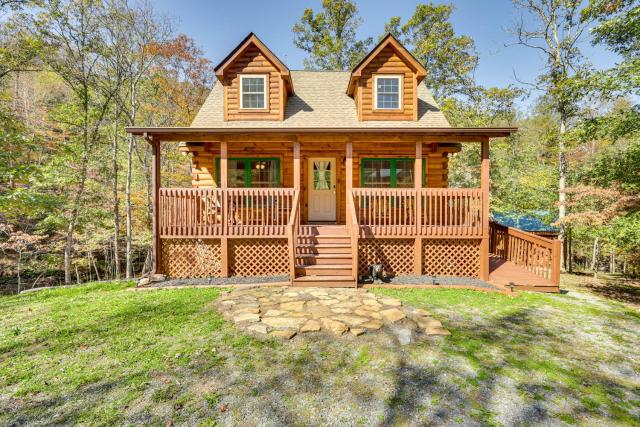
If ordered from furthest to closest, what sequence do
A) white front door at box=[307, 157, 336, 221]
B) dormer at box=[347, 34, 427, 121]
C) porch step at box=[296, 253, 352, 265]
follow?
1. white front door at box=[307, 157, 336, 221]
2. dormer at box=[347, 34, 427, 121]
3. porch step at box=[296, 253, 352, 265]

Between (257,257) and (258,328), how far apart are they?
3622 mm

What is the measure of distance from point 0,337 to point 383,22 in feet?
83.6

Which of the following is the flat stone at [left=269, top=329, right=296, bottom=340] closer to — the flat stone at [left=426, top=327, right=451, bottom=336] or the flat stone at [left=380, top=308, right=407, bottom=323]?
the flat stone at [left=380, top=308, right=407, bottom=323]

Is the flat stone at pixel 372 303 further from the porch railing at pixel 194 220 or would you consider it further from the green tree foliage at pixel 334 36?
the green tree foliage at pixel 334 36

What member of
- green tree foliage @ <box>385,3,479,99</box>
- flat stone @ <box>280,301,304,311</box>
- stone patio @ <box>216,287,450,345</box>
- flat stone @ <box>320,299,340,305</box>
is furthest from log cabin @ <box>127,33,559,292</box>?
green tree foliage @ <box>385,3,479,99</box>

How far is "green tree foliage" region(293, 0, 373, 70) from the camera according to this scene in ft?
74.5

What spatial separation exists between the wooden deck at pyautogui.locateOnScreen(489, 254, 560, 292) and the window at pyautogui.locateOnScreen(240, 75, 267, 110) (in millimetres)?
8738

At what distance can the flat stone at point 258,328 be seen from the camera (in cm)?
465

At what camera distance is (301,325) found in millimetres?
4887

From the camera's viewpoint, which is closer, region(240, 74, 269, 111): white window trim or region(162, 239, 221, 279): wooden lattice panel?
region(162, 239, 221, 279): wooden lattice panel

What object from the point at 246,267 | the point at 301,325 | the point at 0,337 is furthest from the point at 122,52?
the point at 301,325

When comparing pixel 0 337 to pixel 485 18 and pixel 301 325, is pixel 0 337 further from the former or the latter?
pixel 485 18

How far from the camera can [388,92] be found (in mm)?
10234

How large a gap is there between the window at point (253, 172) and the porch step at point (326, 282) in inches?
179
